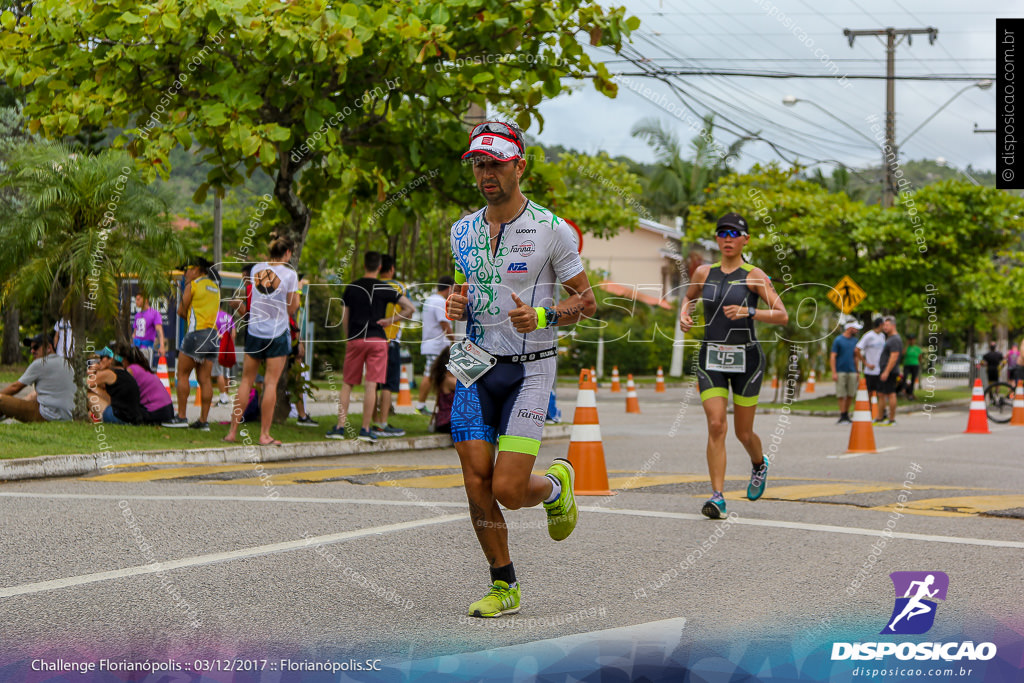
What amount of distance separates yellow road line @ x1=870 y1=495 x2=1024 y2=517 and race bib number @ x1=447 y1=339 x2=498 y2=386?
4780mm

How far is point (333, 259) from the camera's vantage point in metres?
36.3

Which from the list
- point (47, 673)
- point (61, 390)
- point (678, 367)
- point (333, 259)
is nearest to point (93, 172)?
point (61, 390)

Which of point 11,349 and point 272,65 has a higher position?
point 272,65

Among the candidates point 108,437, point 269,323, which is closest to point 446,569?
point 269,323

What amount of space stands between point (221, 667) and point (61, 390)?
8910mm

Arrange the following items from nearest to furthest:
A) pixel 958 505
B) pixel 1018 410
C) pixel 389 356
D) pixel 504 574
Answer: pixel 504 574
pixel 958 505
pixel 389 356
pixel 1018 410

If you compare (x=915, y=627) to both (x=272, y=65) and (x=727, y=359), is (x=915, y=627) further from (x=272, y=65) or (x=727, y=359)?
(x=272, y=65)

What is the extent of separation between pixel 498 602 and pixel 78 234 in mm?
8285

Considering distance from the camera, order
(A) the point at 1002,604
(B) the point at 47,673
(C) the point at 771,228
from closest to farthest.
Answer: (B) the point at 47,673
(A) the point at 1002,604
(C) the point at 771,228

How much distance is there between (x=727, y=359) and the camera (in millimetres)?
8164

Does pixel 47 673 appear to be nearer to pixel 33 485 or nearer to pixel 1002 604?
pixel 1002 604

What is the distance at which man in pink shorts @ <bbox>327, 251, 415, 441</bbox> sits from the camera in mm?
12875

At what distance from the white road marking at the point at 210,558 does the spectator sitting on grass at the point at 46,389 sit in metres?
6.08

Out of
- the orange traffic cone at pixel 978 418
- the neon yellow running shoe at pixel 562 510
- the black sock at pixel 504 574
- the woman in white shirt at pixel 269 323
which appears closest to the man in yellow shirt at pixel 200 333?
the woman in white shirt at pixel 269 323
